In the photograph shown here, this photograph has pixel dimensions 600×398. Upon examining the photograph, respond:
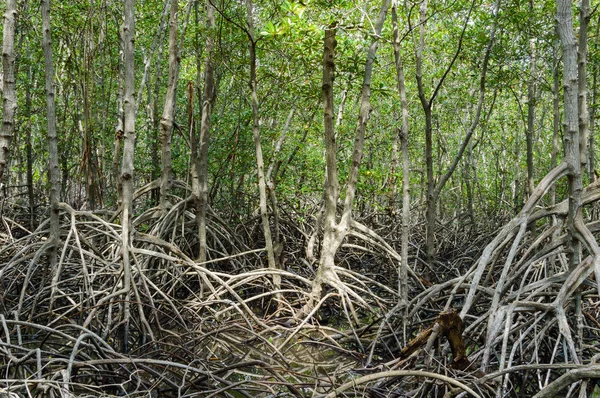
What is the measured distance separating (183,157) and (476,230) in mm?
4673

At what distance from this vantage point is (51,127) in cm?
421

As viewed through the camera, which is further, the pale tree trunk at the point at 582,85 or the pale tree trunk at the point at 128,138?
the pale tree trunk at the point at 128,138

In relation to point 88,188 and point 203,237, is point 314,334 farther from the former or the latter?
point 88,188

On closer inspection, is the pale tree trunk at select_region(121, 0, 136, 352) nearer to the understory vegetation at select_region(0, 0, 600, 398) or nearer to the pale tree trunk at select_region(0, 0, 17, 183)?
the understory vegetation at select_region(0, 0, 600, 398)

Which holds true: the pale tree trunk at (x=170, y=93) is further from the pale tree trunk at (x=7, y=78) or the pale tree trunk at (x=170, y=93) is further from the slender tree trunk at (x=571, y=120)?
the slender tree trunk at (x=571, y=120)

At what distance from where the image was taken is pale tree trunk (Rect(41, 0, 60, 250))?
4.13m

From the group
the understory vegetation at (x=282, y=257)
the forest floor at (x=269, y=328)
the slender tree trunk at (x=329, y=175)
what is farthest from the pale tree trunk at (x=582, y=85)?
the slender tree trunk at (x=329, y=175)

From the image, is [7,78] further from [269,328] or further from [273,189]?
[273,189]

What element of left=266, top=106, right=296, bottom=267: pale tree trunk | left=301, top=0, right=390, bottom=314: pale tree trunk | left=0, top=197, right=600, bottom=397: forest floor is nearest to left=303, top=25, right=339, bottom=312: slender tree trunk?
left=301, top=0, right=390, bottom=314: pale tree trunk

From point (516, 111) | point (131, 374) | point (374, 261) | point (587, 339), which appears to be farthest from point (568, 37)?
point (516, 111)

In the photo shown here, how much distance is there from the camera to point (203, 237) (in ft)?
17.7

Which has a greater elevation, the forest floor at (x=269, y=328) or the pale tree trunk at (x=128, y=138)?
the pale tree trunk at (x=128, y=138)

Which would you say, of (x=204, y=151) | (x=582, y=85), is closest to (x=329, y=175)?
(x=204, y=151)

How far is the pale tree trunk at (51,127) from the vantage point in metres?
4.13
